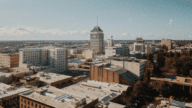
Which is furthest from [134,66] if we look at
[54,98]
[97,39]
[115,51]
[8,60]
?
[97,39]

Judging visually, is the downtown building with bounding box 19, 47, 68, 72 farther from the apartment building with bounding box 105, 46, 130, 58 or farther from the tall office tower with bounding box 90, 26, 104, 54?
the tall office tower with bounding box 90, 26, 104, 54

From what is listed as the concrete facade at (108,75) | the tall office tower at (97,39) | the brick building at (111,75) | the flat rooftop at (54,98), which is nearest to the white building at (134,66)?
the brick building at (111,75)

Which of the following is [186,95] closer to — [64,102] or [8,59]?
[64,102]

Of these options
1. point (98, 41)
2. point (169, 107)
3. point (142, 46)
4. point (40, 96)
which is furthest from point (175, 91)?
point (142, 46)

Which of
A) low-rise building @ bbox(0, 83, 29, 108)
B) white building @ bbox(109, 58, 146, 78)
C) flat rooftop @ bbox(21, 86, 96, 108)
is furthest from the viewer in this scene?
white building @ bbox(109, 58, 146, 78)

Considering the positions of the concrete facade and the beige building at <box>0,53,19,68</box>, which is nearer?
the concrete facade

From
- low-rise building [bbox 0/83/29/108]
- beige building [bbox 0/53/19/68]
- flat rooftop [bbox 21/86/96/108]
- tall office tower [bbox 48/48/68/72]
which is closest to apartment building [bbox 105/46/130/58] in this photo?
tall office tower [bbox 48/48/68/72]
